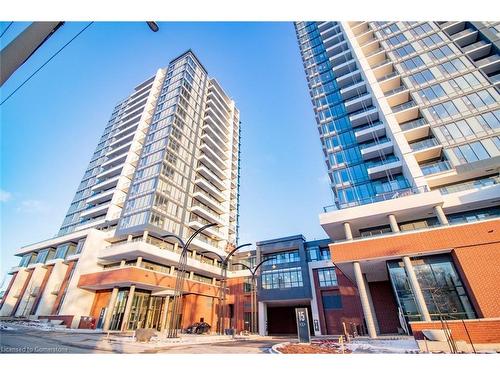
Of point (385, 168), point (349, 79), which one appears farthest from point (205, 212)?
point (349, 79)

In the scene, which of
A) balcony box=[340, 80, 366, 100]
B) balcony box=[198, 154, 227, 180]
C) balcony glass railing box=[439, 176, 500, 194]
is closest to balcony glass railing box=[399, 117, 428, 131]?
balcony glass railing box=[439, 176, 500, 194]

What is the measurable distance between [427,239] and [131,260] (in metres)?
30.7

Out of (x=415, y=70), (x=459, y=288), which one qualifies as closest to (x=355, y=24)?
(x=415, y=70)

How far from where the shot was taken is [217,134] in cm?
5369

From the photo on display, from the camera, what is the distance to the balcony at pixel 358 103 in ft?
108

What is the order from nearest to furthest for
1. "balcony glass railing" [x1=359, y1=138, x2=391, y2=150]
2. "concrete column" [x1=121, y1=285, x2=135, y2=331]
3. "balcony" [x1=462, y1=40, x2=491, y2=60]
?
"concrete column" [x1=121, y1=285, x2=135, y2=331] → "balcony glass railing" [x1=359, y1=138, x2=391, y2=150] → "balcony" [x1=462, y1=40, x2=491, y2=60]

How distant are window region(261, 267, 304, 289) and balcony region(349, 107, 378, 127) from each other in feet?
70.8

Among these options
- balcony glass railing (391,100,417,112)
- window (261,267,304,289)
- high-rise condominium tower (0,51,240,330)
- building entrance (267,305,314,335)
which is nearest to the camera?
balcony glass railing (391,100,417,112)

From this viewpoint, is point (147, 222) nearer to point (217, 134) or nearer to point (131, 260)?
point (131, 260)

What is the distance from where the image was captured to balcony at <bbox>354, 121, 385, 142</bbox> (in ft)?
97.5

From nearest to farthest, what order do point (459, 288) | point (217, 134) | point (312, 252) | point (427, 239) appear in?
point (459, 288)
point (427, 239)
point (312, 252)
point (217, 134)

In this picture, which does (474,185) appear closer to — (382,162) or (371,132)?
(382,162)

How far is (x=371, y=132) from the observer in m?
30.0

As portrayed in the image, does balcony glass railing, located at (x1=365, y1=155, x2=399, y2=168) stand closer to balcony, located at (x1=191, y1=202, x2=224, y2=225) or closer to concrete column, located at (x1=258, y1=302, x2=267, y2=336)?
concrete column, located at (x1=258, y1=302, x2=267, y2=336)
